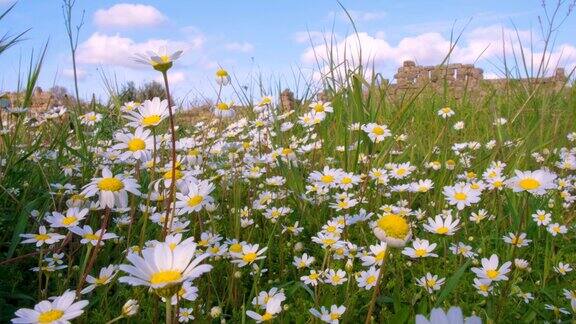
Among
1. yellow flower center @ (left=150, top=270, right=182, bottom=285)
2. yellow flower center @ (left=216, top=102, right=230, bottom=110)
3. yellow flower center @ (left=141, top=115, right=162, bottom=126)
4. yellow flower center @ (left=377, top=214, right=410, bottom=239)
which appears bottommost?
yellow flower center @ (left=150, top=270, right=182, bottom=285)

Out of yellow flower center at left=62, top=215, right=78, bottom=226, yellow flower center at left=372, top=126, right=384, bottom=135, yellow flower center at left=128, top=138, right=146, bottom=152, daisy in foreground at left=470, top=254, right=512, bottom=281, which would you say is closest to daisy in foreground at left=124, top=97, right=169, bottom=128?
yellow flower center at left=128, top=138, right=146, bottom=152

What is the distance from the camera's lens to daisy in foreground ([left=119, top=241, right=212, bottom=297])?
82 centimetres

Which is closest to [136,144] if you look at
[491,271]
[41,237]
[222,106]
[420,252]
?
[41,237]

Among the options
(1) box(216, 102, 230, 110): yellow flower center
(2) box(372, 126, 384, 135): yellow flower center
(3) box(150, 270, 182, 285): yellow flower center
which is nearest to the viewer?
(3) box(150, 270, 182, 285): yellow flower center

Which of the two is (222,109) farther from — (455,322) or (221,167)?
(455,322)

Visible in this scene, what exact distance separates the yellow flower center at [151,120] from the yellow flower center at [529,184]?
1031 millimetres

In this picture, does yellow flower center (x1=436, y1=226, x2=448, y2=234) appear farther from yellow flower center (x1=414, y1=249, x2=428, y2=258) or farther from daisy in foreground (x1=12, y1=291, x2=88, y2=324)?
daisy in foreground (x1=12, y1=291, x2=88, y2=324)

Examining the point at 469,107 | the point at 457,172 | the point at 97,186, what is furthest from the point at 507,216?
the point at 469,107

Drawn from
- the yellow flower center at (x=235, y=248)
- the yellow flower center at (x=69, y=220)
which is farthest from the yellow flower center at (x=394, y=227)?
the yellow flower center at (x=69, y=220)

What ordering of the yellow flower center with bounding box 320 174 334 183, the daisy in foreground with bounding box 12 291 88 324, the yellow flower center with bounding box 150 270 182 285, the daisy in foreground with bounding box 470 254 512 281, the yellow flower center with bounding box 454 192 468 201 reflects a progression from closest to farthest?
the yellow flower center with bounding box 150 270 182 285 → the daisy in foreground with bounding box 12 291 88 324 → the daisy in foreground with bounding box 470 254 512 281 → the yellow flower center with bounding box 454 192 468 201 → the yellow flower center with bounding box 320 174 334 183

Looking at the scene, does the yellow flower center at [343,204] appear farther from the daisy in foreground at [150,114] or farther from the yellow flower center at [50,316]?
the yellow flower center at [50,316]

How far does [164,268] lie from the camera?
0.87 m

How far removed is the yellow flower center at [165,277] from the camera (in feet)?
2.67

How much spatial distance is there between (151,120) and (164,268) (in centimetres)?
62
